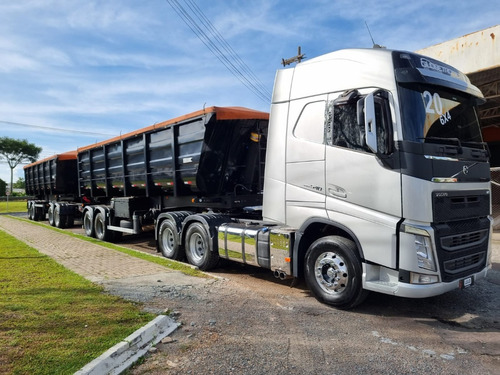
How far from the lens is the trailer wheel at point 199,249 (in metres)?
6.80

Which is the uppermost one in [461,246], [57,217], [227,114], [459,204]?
[227,114]

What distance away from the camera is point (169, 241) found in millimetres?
8227

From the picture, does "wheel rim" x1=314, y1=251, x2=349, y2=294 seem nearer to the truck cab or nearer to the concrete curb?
the truck cab

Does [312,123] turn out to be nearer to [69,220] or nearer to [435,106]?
[435,106]

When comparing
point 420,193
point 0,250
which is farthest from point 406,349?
point 0,250

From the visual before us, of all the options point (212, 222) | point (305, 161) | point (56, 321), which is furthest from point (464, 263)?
point (56, 321)

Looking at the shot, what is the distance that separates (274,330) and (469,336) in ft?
6.85

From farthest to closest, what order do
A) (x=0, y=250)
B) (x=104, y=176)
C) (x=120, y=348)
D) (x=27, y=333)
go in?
(x=104, y=176)
(x=0, y=250)
(x=27, y=333)
(x=120, y=348)

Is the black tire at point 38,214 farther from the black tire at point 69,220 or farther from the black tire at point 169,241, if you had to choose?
the black tire at point 169,241

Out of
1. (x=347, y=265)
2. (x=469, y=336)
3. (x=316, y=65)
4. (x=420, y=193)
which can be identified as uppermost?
(x=316, y=65)

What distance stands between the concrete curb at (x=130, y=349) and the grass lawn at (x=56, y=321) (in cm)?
11

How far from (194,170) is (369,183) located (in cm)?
374

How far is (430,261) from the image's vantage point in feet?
13.5

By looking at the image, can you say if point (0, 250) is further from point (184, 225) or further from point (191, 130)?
point (191, 130)
